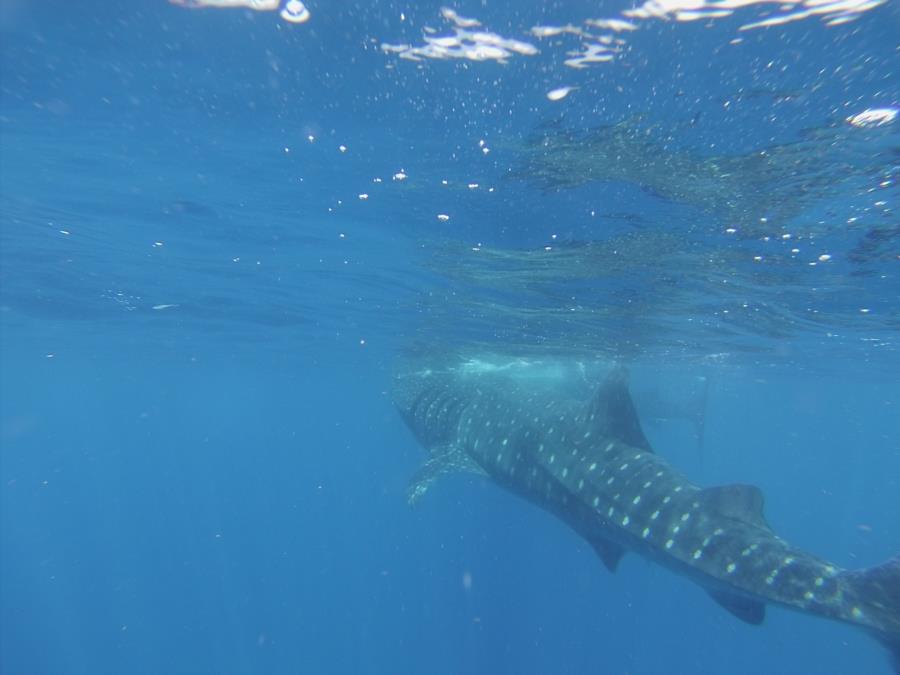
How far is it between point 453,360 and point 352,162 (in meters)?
23.0

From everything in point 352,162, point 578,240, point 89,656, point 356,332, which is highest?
point 352,162

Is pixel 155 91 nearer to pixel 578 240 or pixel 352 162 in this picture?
pixel 352 162

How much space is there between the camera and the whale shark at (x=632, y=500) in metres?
5.74

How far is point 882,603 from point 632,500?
3104mm

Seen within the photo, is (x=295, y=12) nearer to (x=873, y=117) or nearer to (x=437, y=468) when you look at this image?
(x=873, y=117)

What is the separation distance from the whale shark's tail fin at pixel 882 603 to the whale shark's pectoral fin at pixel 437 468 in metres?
8.30

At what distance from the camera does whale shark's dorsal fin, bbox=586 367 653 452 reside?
937cm

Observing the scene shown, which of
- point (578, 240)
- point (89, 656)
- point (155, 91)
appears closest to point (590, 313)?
point (578, 240)

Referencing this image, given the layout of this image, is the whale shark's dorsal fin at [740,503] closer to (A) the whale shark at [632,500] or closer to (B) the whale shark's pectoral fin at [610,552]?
(A) the whale shark at [632,500]

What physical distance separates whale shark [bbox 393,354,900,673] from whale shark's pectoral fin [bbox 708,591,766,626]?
0.04ft

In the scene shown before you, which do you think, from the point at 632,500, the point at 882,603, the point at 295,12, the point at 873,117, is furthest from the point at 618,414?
the point at 295,12

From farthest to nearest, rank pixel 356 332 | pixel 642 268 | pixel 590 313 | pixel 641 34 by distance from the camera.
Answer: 1. pixel 356 332
2. pixel 590 313
3. pixel 642 268
4. pixel 641 34

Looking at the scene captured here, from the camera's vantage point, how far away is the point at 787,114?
741cm

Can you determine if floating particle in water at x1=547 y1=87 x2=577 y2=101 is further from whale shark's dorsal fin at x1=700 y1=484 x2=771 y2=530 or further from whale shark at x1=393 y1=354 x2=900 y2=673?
whale shark's dorsal fin at x1=700 y1=484 x2=771 y2=530
